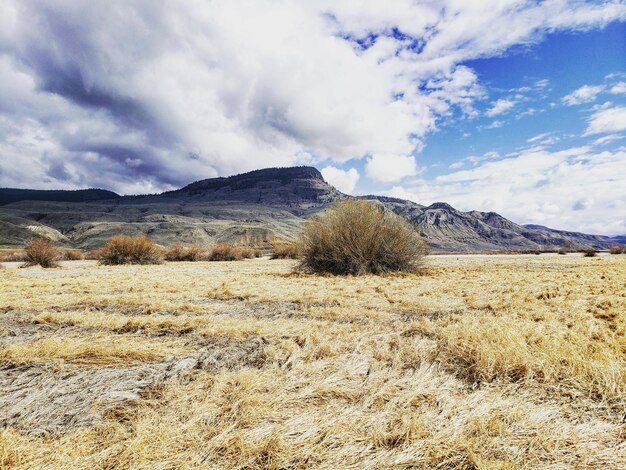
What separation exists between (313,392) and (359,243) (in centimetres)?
1221

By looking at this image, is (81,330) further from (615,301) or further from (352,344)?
(615,301)

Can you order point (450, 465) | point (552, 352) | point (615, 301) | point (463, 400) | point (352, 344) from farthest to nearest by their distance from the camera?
point (615, 301)
point (352, 344)
point (552, 352)
point (463, 400)
point (450, 465)

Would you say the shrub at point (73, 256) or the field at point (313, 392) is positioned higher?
the field at point (313, 392)

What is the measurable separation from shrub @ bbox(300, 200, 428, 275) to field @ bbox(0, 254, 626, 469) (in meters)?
9.20

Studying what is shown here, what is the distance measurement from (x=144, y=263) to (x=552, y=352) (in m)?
23.9

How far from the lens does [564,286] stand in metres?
8.95

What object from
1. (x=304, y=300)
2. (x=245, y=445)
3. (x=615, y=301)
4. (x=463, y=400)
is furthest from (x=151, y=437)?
(x=615, y=301)

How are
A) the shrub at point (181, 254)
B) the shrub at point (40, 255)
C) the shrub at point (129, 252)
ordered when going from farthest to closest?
the shrub at point (181, 254) < the shrub at point (129, 252) < the shrub at point (40, 255)

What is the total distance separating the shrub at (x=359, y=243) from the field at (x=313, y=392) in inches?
362

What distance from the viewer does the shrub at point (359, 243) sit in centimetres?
1480

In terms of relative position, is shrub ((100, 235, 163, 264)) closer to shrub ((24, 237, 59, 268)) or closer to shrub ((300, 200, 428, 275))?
shrub ((24, 237, 59, 268))

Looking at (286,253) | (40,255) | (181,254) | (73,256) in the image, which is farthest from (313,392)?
(73,256)

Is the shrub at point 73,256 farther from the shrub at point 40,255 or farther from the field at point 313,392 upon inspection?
the field at point 313,392

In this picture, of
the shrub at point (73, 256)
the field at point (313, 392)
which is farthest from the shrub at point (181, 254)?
the field at point (313, 392)
